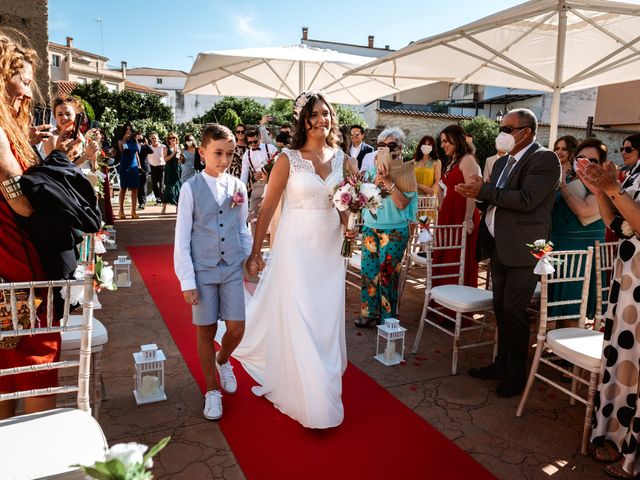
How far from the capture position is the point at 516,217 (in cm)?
362

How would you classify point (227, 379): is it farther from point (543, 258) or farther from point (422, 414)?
point (543, 258)

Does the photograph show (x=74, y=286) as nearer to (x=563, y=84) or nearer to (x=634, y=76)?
(x=563, y=84)

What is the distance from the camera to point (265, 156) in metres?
7.87

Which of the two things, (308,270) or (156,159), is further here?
(156,159)

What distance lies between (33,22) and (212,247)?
313 inches

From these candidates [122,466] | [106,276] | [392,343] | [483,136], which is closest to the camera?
[122,466]

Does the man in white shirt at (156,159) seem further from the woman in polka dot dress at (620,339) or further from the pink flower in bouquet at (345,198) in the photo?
the woman in polka dot dress at (620,339)

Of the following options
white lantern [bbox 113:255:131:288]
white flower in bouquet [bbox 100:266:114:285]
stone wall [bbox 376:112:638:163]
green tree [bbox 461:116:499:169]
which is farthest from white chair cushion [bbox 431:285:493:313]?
stone wall [bbox 376:112:638:163]

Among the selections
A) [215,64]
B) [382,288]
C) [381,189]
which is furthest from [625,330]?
[215,64]

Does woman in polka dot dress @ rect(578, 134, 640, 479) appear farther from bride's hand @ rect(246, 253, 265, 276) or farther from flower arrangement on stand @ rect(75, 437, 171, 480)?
flower arrangement on stand @ rect(75, 437, 171, 480)

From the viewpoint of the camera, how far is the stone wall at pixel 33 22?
8.18 m

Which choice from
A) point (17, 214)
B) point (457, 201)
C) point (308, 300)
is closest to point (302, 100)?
point (308, 300)

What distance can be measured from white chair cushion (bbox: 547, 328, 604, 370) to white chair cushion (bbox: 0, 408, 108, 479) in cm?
275

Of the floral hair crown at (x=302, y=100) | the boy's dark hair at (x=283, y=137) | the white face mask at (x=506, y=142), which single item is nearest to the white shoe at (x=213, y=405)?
the floral hair crown at (x=302, y=100)
